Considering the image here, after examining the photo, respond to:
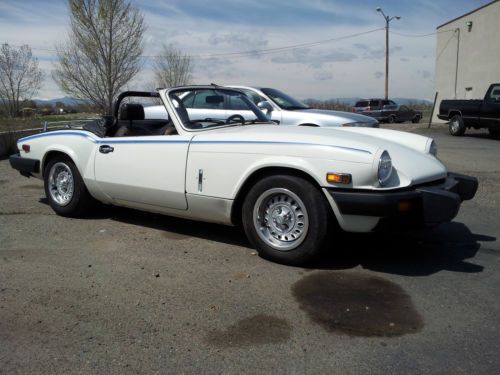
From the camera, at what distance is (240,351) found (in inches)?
106

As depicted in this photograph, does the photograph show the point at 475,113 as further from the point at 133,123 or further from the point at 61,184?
the point at 61,184

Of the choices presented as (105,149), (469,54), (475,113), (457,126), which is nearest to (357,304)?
(105,149)

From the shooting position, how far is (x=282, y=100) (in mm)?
9797

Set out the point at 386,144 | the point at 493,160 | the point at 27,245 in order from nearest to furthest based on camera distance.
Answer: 1. the point at 386,144
2. the point at 27,245
3. the point at 493,160

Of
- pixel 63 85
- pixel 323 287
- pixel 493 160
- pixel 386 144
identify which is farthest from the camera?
pixel 63 85

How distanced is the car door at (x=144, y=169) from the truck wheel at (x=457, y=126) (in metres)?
14.8

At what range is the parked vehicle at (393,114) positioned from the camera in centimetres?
2853

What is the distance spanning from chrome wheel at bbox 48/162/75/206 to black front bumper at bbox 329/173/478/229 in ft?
10.6

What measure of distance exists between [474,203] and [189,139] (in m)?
4.02

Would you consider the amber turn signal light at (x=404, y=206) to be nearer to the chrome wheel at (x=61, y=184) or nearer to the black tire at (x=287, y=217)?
the black tire at (x=287, y=217)

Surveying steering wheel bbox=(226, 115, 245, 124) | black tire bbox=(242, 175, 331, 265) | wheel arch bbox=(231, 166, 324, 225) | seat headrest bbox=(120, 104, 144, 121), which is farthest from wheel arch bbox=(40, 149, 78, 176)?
black tire bbox=(242, 175, 331, 265)

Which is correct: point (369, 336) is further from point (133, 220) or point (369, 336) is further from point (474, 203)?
point (474, 203)

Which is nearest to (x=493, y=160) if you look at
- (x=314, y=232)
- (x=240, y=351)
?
(x=314, y=232)

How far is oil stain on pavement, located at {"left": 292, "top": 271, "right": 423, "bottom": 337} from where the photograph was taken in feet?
9.78
